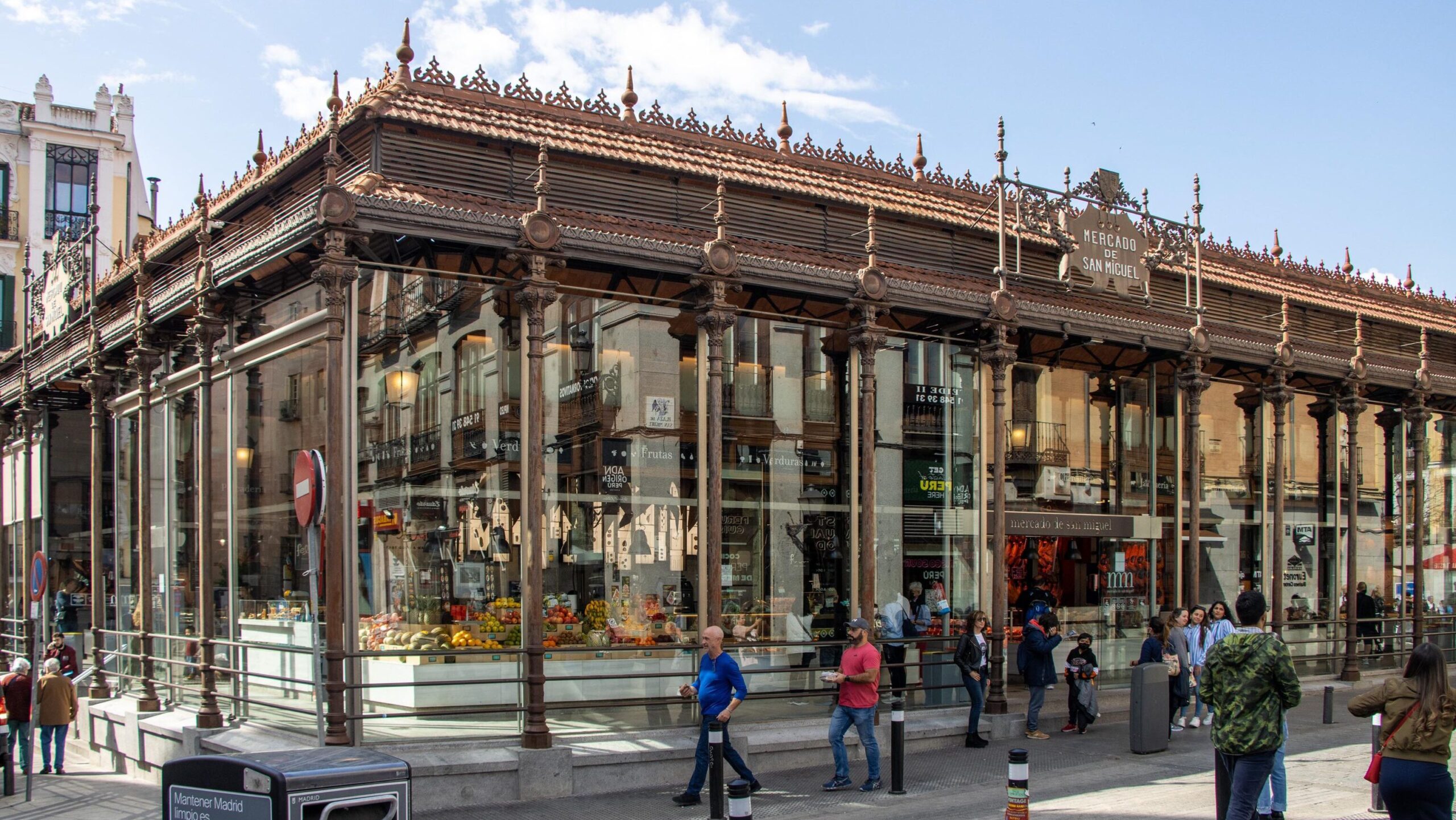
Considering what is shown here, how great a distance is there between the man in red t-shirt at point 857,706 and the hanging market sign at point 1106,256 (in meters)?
7.88

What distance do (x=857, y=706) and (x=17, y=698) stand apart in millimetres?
10539

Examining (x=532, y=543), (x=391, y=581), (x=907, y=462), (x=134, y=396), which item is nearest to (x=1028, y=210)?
(x=907, y=462)

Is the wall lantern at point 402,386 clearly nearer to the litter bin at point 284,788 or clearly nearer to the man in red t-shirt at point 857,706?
the man in red t-shirt at point 857,706

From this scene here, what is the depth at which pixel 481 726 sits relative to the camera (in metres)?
13.3

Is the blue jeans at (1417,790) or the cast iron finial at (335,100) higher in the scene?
the cast iron finial at (335,100)

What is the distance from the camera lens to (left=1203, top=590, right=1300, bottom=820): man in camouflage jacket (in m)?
8.44

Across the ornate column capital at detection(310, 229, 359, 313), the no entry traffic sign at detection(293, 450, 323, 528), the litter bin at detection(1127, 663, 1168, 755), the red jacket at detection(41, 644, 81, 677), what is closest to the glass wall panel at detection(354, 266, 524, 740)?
the ornate column capital at detection(310, 229, 359, 313)

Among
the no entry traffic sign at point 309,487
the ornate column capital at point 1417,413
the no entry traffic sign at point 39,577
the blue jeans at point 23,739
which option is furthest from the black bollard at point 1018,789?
the ornate column capital at point 1417,413

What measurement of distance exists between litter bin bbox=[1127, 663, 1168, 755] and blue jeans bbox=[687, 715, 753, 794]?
555 centimetres

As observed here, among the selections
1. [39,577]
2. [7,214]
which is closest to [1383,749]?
[39,577]

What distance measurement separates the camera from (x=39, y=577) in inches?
714

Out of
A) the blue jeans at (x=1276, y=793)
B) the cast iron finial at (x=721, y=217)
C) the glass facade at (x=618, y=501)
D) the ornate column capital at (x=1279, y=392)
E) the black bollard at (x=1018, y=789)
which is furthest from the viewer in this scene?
the ornate column capital at (x=1279, y=392)

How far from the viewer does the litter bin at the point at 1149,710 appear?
15.5 meters

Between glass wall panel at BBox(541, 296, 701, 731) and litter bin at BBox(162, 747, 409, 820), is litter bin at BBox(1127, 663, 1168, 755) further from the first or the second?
litter bin at BBox(162, 747, 409, 820)
